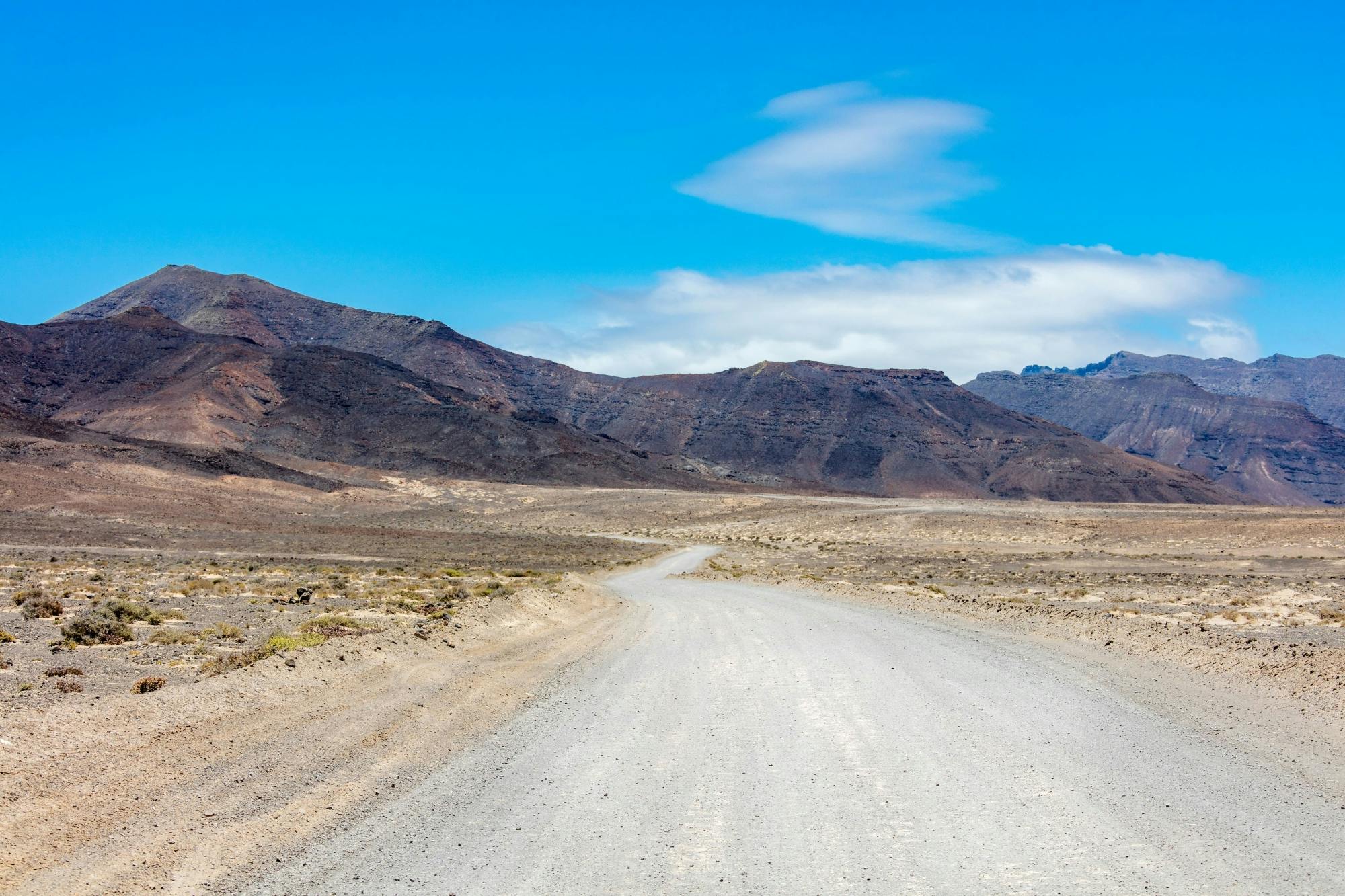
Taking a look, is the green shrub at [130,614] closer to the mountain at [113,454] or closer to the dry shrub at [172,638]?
the dry shrub at [172,638]

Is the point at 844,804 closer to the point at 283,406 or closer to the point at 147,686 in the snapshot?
the point at 147,686

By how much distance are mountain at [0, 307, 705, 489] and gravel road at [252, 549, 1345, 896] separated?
117m

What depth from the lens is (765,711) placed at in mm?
11195

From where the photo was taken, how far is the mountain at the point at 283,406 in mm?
127250

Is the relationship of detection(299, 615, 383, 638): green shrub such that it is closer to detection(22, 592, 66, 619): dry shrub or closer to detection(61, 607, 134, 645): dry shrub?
detection(61, 607, 134, 645): dry shrub

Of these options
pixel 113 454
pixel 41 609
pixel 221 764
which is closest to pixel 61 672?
pixel 221 764

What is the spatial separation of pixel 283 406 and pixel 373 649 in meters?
133

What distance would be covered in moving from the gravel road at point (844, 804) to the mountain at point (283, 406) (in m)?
117

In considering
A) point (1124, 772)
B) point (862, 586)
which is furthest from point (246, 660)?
point (862, 586)

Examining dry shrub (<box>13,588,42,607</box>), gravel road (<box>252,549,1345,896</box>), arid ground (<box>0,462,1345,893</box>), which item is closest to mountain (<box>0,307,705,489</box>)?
arid ground (<box>0,462,1345,893</box>)

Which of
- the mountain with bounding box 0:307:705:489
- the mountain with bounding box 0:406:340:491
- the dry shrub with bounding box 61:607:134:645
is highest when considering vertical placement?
the mountain with bounding box 0:307:705:489

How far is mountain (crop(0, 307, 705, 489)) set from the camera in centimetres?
12725

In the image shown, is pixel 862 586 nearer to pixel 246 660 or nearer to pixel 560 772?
pixel 246 660

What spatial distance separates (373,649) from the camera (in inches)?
579
